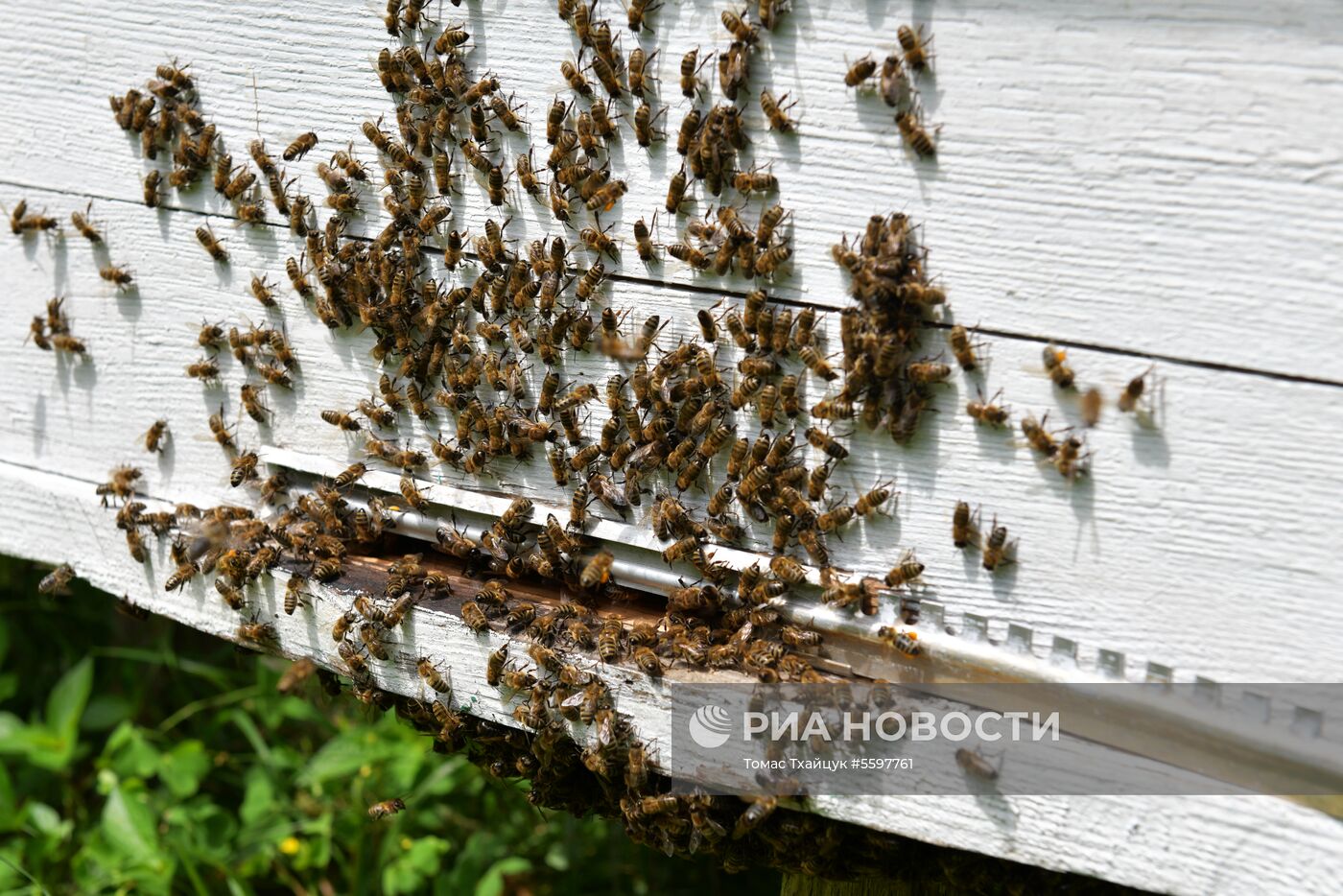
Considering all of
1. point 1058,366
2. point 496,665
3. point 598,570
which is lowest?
point 496,665

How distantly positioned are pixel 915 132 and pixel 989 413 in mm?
669

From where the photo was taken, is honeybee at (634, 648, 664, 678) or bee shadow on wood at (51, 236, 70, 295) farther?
bee shadow on wood at (51, 236, 70, 295)

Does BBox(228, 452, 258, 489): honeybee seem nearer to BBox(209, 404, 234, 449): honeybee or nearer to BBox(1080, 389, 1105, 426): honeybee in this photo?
BBox(209, 404, 234, 449): honeybee

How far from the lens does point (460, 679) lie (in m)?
3.20

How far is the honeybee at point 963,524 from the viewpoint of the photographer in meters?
2.59

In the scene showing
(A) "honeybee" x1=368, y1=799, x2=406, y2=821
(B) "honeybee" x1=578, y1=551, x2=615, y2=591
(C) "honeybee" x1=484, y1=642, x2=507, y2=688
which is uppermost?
(B) "honeybee" x1=578, y1=551, x2=615, y2=591

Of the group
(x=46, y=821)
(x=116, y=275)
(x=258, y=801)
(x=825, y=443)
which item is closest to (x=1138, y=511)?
(x=825, y=443)

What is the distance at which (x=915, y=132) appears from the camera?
247 cm

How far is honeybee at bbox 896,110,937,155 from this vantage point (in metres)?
2.47

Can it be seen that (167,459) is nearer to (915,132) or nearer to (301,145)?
(301,145)

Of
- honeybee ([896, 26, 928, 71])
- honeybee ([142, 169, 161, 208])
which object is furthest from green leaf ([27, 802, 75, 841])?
honeybee ([896, 26, 928, 71])

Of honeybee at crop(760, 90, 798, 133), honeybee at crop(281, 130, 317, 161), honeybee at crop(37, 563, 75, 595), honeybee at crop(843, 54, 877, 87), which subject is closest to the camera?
honeybee at crop(843, 54, 877, 87)

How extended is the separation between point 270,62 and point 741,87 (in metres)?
1.62

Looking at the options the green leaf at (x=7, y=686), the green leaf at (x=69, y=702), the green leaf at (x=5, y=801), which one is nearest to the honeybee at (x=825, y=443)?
the green leaf at (x=69, y=702)
